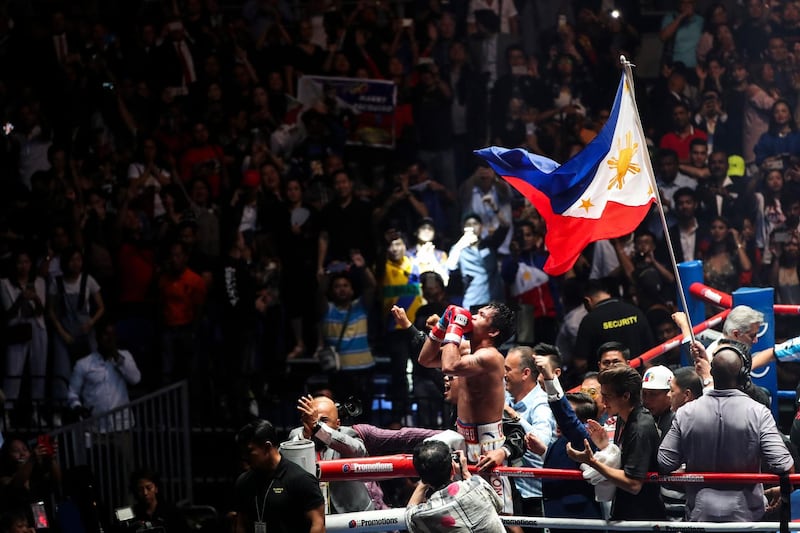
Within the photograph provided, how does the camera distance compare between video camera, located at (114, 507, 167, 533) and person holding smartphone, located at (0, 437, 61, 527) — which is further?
person holding smartphone, located at (0, 437, 61, 527)

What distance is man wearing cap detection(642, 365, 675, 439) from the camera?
7.92m

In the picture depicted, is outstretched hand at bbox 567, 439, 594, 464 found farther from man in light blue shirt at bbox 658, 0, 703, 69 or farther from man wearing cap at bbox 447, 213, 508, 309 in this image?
man in light blue shirt at bbox 658, 0, 703, 69

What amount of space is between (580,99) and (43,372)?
22.0ft

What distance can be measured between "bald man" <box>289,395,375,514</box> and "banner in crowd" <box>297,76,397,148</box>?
7553 millimetres

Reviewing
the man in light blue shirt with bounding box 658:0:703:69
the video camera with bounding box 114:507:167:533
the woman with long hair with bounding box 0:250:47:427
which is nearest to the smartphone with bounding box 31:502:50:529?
the video camera with bounding box 114:507:167:533

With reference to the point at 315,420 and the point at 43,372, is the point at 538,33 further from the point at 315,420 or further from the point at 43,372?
the point at 315,420

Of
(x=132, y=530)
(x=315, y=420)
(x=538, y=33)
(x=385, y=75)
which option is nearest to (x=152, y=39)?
(x=385, y=75)

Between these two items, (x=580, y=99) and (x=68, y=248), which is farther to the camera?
(x=580, y=99)

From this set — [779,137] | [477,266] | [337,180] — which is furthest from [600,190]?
[779,137]

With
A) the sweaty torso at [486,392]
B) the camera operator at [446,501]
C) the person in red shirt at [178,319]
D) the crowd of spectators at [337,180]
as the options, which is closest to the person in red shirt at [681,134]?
the crowd of spectators at [337,180]

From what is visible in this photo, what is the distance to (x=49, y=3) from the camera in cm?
1803

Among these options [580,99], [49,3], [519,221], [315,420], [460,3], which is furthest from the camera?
[49,3]

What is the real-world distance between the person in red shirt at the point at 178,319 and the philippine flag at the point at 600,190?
5432 mm

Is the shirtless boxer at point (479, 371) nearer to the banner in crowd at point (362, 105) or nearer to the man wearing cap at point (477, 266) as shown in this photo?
the man wearing cap at point (477, 266)
